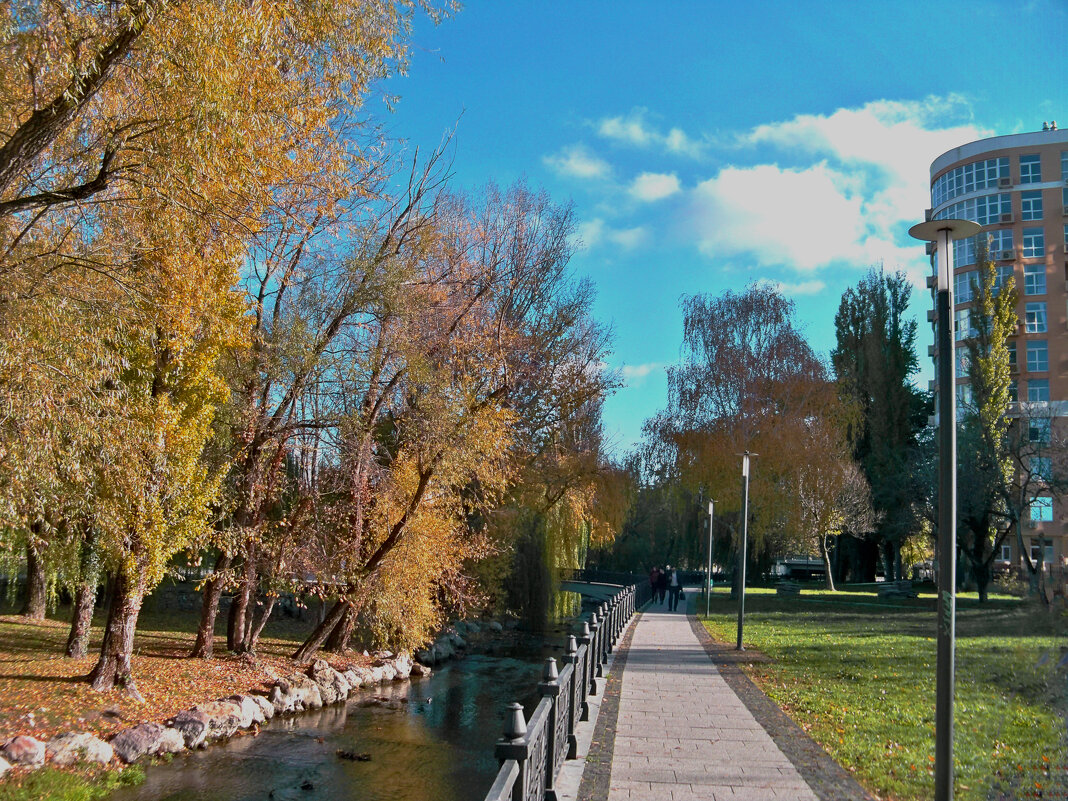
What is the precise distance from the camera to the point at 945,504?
6387 mm

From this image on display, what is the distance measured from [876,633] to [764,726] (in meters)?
12.4

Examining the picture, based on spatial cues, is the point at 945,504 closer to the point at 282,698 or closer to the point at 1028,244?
the point at 282,698

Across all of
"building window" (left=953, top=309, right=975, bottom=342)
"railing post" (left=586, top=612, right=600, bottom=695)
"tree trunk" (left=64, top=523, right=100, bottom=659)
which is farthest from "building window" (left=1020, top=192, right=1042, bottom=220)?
"tree trunk" (left=64, top=523, right=100, bottom=659)

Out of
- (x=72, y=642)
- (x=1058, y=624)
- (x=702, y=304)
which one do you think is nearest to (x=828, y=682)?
(x=1058, y=624)

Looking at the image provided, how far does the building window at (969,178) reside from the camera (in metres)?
45.1

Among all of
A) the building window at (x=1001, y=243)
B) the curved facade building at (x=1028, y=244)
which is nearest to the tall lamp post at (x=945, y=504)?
the curved facade building at (x=1028, y=244)

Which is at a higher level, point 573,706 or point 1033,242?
point 1033,242

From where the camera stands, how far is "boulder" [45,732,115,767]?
1093 cm

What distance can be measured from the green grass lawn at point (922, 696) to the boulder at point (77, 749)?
9345 millimetres

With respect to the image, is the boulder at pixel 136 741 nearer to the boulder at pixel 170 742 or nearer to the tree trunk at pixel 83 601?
the boulder at pixel 170 742

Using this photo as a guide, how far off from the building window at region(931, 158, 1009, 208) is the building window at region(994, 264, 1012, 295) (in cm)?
474

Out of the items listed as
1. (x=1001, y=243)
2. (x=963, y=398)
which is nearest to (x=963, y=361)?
(x=963, y=398)

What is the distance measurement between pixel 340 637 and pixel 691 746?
49.6 feet

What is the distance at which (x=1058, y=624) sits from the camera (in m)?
12.8
